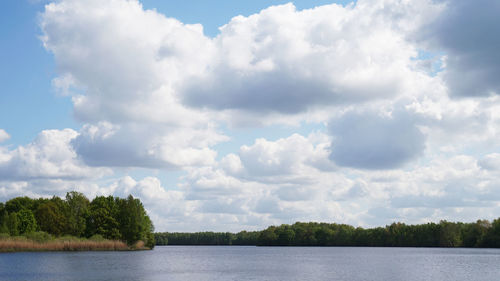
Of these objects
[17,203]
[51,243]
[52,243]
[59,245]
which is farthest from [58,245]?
[17,203]

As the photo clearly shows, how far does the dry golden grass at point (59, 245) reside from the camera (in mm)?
117688

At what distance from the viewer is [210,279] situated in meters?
66.3

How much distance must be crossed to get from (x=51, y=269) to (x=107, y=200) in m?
91.7

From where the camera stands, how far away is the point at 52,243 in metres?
127

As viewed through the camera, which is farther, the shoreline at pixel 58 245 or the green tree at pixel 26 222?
the green tree at pixel 26 222

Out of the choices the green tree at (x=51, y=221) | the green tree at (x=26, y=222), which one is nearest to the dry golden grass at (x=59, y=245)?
the green tree at (x=26, y=222)

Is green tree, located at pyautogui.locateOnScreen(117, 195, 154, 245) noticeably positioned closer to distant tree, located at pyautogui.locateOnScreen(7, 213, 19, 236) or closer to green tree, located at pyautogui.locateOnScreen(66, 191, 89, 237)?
green tree, located at pyautogui.locateOnScreen(66, 191, 89, 237)

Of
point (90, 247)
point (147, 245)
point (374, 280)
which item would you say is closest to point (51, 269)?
point (374, 280)

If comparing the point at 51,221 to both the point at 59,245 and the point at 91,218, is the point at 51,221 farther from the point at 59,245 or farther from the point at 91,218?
the point at 59,245

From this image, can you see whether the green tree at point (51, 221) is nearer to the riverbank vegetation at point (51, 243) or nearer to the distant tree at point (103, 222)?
the distant tree at point (103, 222)

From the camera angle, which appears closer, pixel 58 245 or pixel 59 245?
pixel 58 245

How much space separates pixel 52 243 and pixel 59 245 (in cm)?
202

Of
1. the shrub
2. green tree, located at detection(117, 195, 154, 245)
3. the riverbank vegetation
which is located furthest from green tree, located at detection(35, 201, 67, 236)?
the shrub

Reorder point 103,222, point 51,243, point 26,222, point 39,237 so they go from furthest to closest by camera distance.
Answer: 1. point 103,222
2. point 26,222
3. point 51,243
4. point 39,237
